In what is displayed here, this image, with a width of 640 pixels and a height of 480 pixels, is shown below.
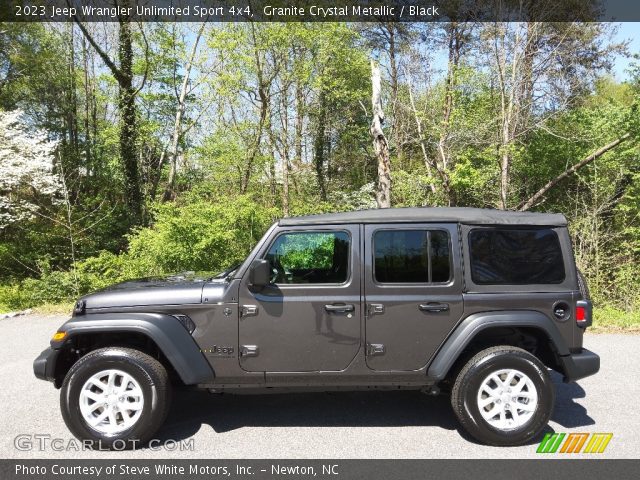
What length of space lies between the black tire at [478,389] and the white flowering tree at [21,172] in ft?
51.8

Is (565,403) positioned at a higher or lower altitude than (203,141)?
lower

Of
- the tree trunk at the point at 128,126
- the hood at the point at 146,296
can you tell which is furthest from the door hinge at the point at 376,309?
the tree trunk at the point at 128,126

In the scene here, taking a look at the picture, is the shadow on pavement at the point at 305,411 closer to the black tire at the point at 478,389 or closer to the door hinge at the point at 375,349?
the black tire at the point at 478,389

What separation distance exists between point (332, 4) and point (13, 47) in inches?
526

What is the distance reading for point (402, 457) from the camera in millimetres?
3354

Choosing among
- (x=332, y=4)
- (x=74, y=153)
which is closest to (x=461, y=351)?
(x=332, y=4)

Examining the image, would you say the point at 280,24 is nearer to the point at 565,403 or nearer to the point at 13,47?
the point at 13,47

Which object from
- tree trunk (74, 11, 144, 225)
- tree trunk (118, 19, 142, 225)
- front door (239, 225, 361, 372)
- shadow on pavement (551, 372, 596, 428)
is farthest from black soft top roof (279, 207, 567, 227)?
tree trunk (118, 19, 142, 225)

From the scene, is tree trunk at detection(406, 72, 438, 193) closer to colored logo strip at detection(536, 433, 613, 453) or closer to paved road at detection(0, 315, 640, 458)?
paved road at detection(0, 315, 640, 458)

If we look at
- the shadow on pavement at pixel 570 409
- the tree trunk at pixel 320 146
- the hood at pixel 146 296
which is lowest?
the shadow on pavement at pixel 570 409

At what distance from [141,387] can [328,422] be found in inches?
61.8

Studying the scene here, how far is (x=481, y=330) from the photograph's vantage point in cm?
361

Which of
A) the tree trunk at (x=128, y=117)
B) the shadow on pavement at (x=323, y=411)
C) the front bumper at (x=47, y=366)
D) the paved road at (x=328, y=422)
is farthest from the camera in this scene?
the tree trunk at (x=128, y=117)

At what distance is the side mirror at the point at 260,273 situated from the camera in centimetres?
353
